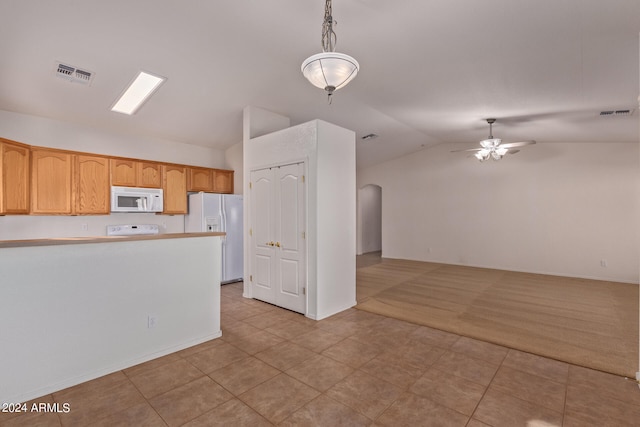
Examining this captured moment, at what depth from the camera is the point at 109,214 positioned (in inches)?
190

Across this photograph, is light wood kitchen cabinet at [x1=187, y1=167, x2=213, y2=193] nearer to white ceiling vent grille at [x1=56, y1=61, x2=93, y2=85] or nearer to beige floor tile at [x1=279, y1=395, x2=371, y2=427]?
white ceiling vent grille at [x1=56, y1=61, x2=93, y2=85]

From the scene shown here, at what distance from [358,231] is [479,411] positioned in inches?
296

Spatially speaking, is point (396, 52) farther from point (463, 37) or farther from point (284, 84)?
point (284, 84)

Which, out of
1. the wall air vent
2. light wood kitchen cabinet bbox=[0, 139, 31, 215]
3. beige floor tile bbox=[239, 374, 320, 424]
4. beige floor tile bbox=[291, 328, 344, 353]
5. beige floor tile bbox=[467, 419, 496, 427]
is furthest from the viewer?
the wall air vent

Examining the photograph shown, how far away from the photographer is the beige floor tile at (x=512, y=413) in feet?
6.09

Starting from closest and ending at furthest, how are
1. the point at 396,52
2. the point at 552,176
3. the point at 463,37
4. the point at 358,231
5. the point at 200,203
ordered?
1. the point at 463,37
2. the point at 396,52
3. the point at 200,203
4. the point at 552,176
5. the point at 358,231

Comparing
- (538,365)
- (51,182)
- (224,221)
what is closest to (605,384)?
(538,365)

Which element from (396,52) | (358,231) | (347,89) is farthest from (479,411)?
(358,231)

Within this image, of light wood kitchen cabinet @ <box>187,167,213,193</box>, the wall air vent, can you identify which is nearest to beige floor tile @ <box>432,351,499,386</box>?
the wall air vent

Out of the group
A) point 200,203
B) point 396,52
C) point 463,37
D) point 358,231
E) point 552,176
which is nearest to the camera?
point 463,37

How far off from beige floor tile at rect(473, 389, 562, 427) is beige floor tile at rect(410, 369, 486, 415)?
6 centimetres

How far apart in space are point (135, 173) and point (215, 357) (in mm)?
3738

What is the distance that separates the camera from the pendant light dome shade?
1.90 meters

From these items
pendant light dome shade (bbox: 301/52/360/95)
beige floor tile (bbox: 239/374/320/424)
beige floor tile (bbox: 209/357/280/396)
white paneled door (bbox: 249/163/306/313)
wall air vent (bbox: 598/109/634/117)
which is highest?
wall air vent (bbox: 598/109/634/117)
